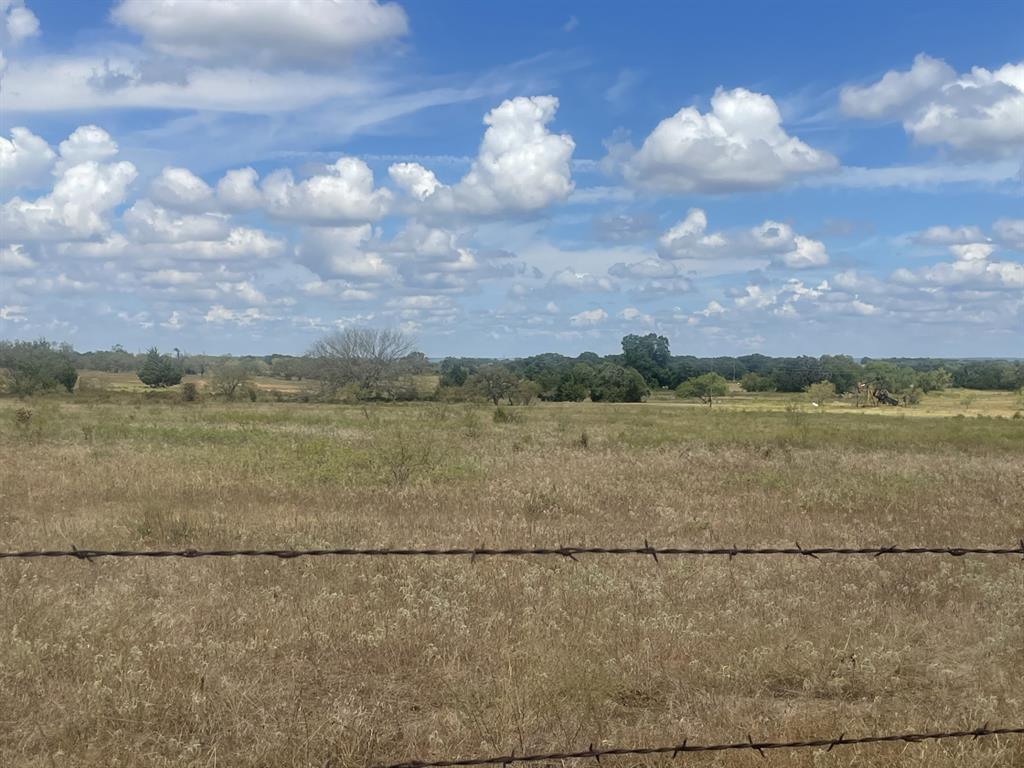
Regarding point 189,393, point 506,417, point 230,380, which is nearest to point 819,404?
point 506,417

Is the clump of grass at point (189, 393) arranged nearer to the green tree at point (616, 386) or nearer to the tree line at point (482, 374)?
the tree line at point (482, 374)

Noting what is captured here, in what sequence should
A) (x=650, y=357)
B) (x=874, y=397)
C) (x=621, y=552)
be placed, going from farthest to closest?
1. (x=650, y=357)
2. (x=874, y=397)
3. (x=621, y=552)

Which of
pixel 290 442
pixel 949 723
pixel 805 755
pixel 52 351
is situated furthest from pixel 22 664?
pixel 52 351

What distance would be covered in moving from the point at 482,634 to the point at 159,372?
8381cm

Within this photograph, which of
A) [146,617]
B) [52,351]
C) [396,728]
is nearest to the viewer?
[396,728]

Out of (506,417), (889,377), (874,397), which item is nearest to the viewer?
(506,417)

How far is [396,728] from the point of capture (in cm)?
438

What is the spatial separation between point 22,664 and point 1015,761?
5206 millimetres

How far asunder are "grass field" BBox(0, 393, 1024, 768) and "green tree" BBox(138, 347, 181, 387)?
245 feet

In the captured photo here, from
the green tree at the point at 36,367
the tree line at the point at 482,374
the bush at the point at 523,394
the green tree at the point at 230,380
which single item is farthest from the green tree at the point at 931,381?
the green tree at the point at 36,367

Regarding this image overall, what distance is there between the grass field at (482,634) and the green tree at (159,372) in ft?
245

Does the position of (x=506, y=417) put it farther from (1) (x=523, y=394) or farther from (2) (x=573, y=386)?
(2) (x=573, y=386)

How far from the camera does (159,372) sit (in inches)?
3228

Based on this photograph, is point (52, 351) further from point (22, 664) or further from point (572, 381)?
point (22, 664)
